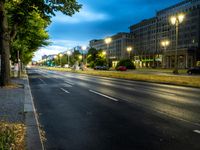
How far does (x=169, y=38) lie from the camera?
116 metres

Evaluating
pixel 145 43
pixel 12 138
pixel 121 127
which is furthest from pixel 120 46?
pixel 12 138

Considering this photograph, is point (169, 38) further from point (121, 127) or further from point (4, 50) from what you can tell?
point (121, 127)

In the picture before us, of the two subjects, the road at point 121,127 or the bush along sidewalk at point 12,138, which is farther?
the road at point 121,127

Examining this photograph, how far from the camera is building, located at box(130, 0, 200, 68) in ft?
320

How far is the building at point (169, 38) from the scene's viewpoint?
320 feet

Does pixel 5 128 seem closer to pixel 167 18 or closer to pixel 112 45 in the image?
pixel 167 18

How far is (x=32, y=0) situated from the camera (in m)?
16.7

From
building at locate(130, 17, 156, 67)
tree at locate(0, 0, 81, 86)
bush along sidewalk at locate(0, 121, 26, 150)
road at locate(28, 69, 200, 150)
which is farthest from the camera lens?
building at locate(130, 17, 156, 67)

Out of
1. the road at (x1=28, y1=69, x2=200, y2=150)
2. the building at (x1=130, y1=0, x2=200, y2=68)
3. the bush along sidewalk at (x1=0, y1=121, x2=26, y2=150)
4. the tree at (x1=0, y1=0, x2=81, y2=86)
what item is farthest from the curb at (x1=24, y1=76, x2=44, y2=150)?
the building at (x1=130, y1=0, x2=200, y2=68)

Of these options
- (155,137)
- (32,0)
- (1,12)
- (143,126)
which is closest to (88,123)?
(143,126)

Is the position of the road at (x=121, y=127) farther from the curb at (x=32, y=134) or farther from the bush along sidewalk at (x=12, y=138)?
the bush along sidewalk at (x=12, y=138)

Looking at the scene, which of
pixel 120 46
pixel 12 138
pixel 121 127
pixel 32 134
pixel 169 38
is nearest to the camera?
pixel 12 138

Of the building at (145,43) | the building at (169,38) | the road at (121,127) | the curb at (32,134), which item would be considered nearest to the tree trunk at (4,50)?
the road at (121,127)

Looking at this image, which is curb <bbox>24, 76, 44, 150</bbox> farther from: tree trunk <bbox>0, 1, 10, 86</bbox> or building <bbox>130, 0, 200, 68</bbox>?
building <bbox>130, 0, 200, 68</bbox>
